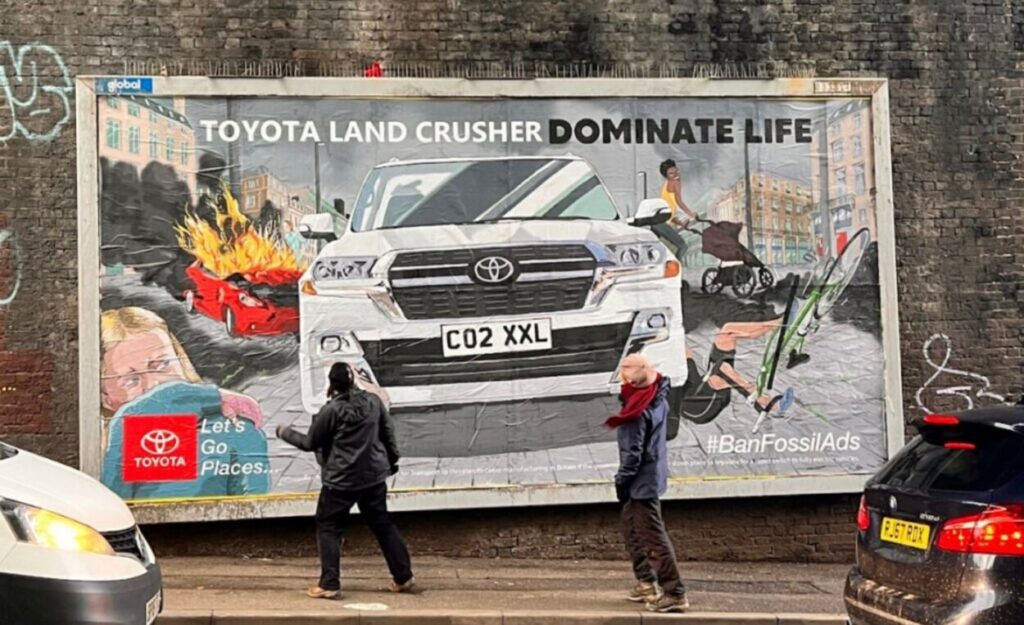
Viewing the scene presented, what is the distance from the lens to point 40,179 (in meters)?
8.45

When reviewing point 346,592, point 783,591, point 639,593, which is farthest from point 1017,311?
point 346,592

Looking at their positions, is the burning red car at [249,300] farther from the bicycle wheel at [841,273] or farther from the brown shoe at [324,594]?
the bicycle wheel at [841,273]

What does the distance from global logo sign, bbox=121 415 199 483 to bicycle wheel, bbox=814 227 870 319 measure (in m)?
5.76

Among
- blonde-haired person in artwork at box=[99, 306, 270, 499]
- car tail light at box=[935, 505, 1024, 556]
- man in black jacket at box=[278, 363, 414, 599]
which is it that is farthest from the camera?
blonde-haired person in artwork at box=[99, 306, 270, 499]

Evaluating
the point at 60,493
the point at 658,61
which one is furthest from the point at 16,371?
the point at 658,61

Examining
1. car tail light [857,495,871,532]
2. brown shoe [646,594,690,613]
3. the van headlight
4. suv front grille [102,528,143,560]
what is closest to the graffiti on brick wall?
suv front grille [102,528,143,560]

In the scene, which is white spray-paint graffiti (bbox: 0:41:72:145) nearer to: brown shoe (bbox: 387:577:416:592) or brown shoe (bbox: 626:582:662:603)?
brown shoe (bbox: 387:577:416:592)

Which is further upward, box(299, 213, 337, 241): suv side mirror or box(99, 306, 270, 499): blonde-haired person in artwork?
box(299, 213, 337, 241): suv side mirror

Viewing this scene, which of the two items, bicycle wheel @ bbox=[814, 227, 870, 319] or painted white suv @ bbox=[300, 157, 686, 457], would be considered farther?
bicycle wheel @ bbox=[814, 227, 870, 319]

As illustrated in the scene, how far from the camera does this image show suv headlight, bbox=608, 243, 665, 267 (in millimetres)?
9000

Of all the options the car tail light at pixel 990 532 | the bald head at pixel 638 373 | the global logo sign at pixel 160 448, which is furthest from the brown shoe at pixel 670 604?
the global logo sign at pixel 160 448

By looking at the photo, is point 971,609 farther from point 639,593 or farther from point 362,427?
point 362,427

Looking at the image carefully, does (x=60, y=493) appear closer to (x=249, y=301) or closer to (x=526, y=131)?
(x=249, y=301)

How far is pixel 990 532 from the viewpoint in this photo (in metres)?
4.42
